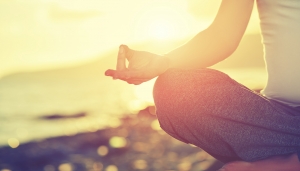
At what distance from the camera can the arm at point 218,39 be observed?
6.86 feet

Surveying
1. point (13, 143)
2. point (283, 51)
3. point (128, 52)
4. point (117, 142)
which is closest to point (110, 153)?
point (117, 142)

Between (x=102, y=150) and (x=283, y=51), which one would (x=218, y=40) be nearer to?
(x=283, y=51)

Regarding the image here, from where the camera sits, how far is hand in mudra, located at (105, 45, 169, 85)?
1789 millimetres

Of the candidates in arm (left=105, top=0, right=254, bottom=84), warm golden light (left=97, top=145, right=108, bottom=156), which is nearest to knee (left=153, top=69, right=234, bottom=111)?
arm (left=105, top=0, right=254, bottom=84)

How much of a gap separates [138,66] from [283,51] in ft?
1.93

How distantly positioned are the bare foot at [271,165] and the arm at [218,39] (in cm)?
54

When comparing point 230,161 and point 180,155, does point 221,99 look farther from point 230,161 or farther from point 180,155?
point 180,155

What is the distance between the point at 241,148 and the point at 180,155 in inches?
205

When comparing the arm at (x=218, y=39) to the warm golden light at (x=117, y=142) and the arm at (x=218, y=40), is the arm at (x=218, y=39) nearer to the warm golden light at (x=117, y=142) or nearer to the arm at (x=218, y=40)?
the arm at (x=218, y=40)

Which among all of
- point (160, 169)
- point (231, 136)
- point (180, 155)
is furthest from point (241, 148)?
point (180, 155)

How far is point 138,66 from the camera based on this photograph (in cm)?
189

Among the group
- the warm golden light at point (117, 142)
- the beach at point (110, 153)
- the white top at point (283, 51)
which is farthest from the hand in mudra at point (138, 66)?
the warm golden light at point (117, 142)

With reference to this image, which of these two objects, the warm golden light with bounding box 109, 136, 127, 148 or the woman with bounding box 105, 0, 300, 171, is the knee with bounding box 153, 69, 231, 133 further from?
the warm golden light with bounding box 109, 136, 127, 148

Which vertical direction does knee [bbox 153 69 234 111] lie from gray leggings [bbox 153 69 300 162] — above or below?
above
